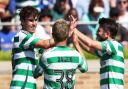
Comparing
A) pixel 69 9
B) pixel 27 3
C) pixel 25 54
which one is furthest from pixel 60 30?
pixel 27 3

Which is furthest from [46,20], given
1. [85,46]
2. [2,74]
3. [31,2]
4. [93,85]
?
[85,46]

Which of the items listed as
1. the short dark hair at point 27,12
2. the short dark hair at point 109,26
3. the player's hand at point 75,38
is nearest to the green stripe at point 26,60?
the short dark hair at point 27,12

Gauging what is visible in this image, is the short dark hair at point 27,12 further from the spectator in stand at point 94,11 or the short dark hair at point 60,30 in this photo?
the spectator in stand at point 94,11

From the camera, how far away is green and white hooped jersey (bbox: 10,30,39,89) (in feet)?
20.8

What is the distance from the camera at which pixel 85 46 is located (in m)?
6.63

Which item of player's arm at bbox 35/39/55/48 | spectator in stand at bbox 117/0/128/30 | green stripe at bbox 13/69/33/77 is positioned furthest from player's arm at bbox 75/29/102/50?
spectator in stand at bbox 117/0/128/30

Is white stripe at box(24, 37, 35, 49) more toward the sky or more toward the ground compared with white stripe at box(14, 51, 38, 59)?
more toward the sky

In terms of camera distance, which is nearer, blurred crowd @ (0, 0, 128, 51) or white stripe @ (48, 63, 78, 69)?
white stripe @ (48, 63, 78, 69)

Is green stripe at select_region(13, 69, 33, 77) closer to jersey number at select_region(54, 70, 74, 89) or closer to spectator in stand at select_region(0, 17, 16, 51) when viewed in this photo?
jersey number at select_region(54, 70, 74, 89)

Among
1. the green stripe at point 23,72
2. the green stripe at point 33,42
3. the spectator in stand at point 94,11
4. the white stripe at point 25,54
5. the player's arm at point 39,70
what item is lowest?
the player's arm at point 39,70

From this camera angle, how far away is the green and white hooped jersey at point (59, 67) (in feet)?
19.2

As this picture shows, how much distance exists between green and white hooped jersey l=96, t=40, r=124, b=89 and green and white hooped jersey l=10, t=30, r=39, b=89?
2.43 ft

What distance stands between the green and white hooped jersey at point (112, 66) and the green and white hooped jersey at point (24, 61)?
0.74 meters

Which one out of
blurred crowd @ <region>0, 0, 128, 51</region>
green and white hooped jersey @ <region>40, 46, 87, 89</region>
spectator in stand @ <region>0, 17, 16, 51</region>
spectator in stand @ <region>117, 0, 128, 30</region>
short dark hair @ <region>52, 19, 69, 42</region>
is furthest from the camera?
spectator in stand @ <region>117, 0, 128, 30</region>
